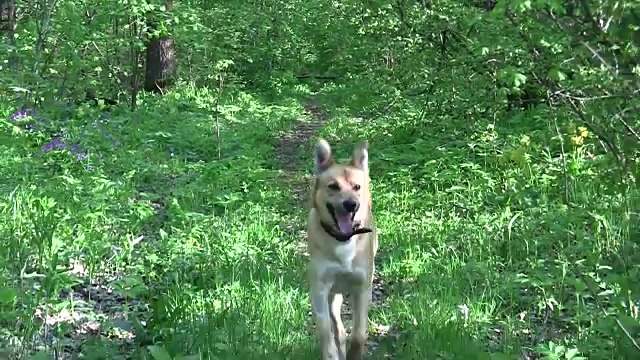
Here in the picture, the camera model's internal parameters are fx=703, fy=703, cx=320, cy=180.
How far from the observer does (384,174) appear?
907cm

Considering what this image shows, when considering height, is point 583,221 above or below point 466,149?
below

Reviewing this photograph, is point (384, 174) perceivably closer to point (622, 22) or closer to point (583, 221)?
point (583, 221)

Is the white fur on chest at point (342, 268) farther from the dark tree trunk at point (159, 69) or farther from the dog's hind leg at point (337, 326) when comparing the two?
the dark tree trunk at point (159, 69)

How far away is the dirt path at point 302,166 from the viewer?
5.57 meters

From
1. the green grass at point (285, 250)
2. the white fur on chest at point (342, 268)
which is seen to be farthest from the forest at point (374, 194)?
the white fur on chest at point (342, 268)

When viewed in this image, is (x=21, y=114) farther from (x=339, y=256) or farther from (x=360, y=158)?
(x=339, y=256)

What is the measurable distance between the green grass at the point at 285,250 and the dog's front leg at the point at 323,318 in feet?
0.43

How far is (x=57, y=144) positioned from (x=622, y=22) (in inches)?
269

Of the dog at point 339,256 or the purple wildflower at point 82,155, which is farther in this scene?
the purple wildflower at point 82,155

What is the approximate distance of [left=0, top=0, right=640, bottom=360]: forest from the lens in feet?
12.4

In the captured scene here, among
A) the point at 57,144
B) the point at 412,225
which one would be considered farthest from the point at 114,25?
the point at 412,225

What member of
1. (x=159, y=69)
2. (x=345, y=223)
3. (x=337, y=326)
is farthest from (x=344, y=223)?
(x=159, y=69)

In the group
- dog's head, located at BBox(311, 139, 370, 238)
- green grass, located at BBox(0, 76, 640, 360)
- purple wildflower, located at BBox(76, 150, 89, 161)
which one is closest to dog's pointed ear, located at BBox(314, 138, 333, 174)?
dog's head, located at BBox(311, 139, 370, 238)

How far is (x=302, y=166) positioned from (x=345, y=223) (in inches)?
237
